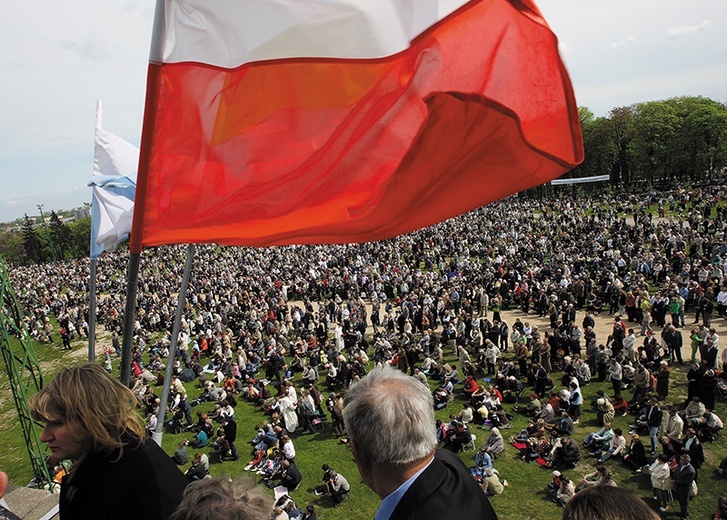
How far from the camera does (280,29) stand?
275 centimetres

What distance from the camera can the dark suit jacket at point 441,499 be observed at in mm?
1798

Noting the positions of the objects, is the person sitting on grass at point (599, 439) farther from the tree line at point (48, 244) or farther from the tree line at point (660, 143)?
the tree line at point (48, 244)

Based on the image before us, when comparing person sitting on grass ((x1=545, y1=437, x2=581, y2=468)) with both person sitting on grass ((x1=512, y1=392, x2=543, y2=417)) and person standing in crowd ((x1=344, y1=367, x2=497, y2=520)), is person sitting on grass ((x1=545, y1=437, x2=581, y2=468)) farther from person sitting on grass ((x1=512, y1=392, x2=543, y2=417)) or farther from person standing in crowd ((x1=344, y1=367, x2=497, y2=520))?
person standing in crowd ((x1=344, y1=367, x2=497, y2=520))

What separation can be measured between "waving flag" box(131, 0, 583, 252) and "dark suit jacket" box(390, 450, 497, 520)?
60.2 inches

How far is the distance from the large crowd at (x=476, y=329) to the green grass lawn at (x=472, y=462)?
0.29 m

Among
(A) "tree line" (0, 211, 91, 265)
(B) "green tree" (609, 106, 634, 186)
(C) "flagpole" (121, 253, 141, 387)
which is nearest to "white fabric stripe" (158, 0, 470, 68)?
(C) "flagpole" (121, 253, 141, 387)

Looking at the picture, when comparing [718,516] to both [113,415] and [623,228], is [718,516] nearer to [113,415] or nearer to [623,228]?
[113,415]

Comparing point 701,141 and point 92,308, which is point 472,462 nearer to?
point 92,308

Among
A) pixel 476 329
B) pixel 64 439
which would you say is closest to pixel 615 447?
pixel 476 329

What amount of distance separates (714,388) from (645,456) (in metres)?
3.21

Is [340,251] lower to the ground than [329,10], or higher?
lower

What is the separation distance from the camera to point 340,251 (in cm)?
3588

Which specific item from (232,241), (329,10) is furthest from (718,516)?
(329,10)

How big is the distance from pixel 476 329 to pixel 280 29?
16.7 meters
